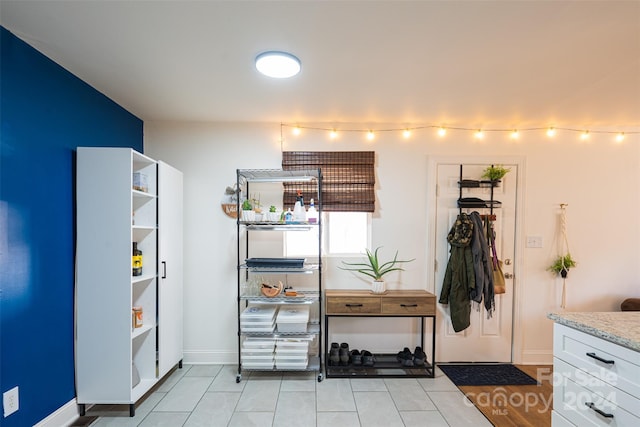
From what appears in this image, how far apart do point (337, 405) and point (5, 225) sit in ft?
7.84

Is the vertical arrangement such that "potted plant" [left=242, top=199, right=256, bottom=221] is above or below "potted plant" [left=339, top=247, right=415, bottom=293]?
Result: above

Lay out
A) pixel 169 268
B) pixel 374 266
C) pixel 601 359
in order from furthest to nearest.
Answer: pixel 374 266 < pixel 169 268 < pixel 601 359

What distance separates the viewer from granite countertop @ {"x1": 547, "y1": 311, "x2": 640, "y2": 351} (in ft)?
4.03

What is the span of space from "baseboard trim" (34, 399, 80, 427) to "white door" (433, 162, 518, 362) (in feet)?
10.0

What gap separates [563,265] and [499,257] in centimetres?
62

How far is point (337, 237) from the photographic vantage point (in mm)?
3002

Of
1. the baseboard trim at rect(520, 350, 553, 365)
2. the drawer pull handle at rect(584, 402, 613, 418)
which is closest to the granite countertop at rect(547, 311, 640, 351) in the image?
the drawer pull handle at rect(584, 402, 613, 418)

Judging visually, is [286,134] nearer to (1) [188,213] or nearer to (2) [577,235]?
(1) [188,213]

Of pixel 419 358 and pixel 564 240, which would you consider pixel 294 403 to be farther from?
pixel 564 240

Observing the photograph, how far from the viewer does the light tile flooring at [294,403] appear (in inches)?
79.4

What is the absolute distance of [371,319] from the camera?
9.58 feet

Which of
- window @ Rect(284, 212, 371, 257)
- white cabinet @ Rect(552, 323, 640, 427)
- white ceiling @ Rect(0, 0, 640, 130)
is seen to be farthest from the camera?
window @ Rect(284, 212, 371, 257)

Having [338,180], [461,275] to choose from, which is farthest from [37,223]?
[461,275]

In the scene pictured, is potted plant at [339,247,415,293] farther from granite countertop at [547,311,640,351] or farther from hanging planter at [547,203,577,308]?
hanging planter at [547,203,577,308]
